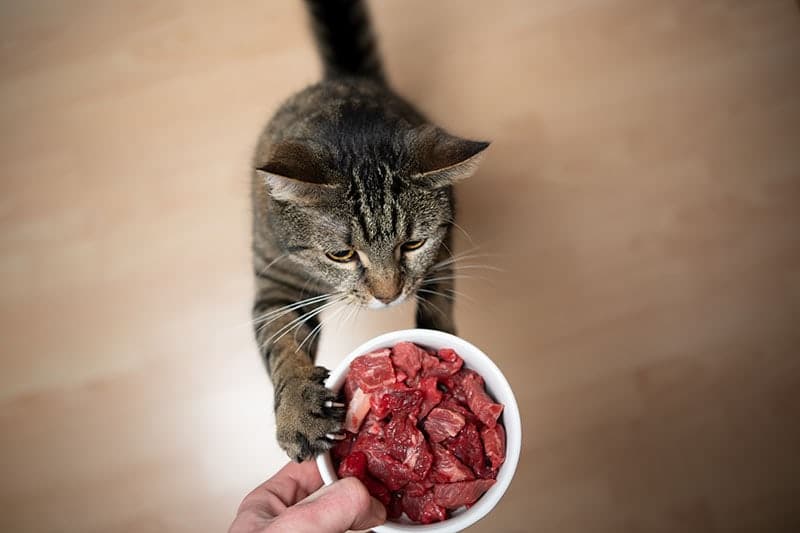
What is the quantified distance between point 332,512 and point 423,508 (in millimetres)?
187

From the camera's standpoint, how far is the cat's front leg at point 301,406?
0.86m

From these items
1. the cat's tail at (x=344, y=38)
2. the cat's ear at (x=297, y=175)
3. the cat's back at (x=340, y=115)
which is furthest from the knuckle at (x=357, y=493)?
the cat's tail at (x=344, y=38)

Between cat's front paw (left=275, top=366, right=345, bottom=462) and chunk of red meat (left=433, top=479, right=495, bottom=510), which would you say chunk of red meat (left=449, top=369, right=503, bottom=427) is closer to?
chunk of red meat (left=433, top=479, right=495, bottom=510)

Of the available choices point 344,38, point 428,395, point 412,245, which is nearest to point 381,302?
point 412,245

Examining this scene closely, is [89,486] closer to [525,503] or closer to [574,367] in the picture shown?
[525,503]

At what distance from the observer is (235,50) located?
1.67 metres

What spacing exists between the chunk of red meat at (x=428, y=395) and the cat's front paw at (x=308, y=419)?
0.14 metres

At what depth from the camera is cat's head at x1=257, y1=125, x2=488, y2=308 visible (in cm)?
90

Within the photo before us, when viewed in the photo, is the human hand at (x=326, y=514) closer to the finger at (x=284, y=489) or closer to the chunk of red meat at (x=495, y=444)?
the finger at (x=284, y=489)

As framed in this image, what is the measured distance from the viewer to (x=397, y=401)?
2.82 ft

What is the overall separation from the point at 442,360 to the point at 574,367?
67 cm

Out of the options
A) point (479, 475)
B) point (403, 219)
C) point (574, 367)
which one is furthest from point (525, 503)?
point (403, 219)

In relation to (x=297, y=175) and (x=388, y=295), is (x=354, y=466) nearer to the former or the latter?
(x=388, y=295)

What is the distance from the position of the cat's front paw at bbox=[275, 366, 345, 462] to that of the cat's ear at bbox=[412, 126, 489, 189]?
0.42 m
